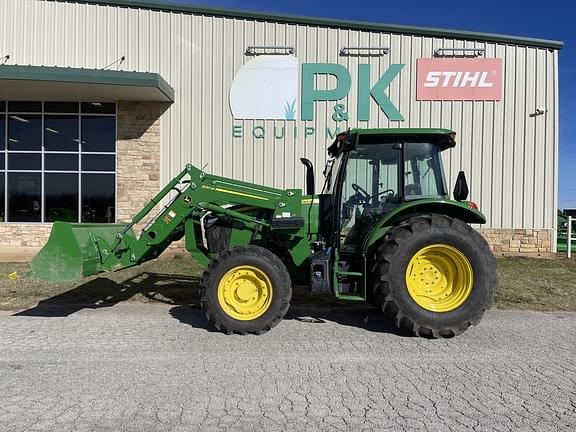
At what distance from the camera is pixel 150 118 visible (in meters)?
13.0

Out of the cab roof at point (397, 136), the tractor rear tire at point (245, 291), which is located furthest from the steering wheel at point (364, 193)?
the tractor rear tire at point (245, 291)

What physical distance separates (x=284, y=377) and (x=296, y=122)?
946 cm

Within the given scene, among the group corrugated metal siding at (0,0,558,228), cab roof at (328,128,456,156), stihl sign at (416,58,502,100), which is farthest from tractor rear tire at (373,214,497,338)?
stihl sign at (416,58,502,100)

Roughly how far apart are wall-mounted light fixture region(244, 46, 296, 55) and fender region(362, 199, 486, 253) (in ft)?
27.1

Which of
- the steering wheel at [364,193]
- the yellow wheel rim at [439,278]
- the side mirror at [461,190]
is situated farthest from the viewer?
the steering wheel at [364,193]

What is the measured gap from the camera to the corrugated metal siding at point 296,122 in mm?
12695

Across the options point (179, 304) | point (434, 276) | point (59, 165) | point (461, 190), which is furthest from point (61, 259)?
point (59, 165)

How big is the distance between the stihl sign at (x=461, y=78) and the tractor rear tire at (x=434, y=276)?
830cm

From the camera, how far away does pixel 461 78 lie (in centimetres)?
1281

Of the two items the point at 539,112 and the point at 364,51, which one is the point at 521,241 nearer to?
the point at 539,112

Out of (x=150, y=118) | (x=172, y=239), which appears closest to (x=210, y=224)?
(x=172, y=239)

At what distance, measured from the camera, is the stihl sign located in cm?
1281

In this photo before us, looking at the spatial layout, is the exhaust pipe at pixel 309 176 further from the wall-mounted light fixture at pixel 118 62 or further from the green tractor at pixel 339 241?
the wall-mounted light fixture at pixel 118 62

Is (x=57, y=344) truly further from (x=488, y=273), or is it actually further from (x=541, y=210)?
(x=541, y=210)
